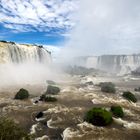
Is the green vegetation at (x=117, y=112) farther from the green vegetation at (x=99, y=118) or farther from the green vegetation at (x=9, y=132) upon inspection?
the green vegetation at (x=9, y=132)

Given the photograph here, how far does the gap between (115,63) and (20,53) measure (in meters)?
87.1

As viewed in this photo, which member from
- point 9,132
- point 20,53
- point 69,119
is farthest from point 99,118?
point 20,53

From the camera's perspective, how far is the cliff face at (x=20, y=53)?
72875 mm

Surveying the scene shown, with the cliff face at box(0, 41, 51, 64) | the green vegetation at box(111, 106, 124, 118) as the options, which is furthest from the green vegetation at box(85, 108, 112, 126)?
the cliff face at box(0, 41, 51, 64)

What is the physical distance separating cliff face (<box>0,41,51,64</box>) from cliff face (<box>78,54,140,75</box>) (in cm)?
6220

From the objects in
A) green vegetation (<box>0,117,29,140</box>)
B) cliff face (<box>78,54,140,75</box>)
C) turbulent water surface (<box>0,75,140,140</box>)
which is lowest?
turbulent water surface (<box>0,75,140,140</box>)

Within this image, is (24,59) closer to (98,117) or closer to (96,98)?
(96,98)

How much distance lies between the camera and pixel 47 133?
2386cm

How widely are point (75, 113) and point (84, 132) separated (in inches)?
268

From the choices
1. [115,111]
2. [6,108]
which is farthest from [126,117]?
[6,108]

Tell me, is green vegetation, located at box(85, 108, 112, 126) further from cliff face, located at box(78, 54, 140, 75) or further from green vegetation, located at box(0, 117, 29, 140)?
cliff face, located at box(78, 54, 140, 75)

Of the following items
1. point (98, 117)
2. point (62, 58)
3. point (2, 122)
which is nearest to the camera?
point (2, 122)

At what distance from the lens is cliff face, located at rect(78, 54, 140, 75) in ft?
486

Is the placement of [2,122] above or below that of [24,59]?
below
